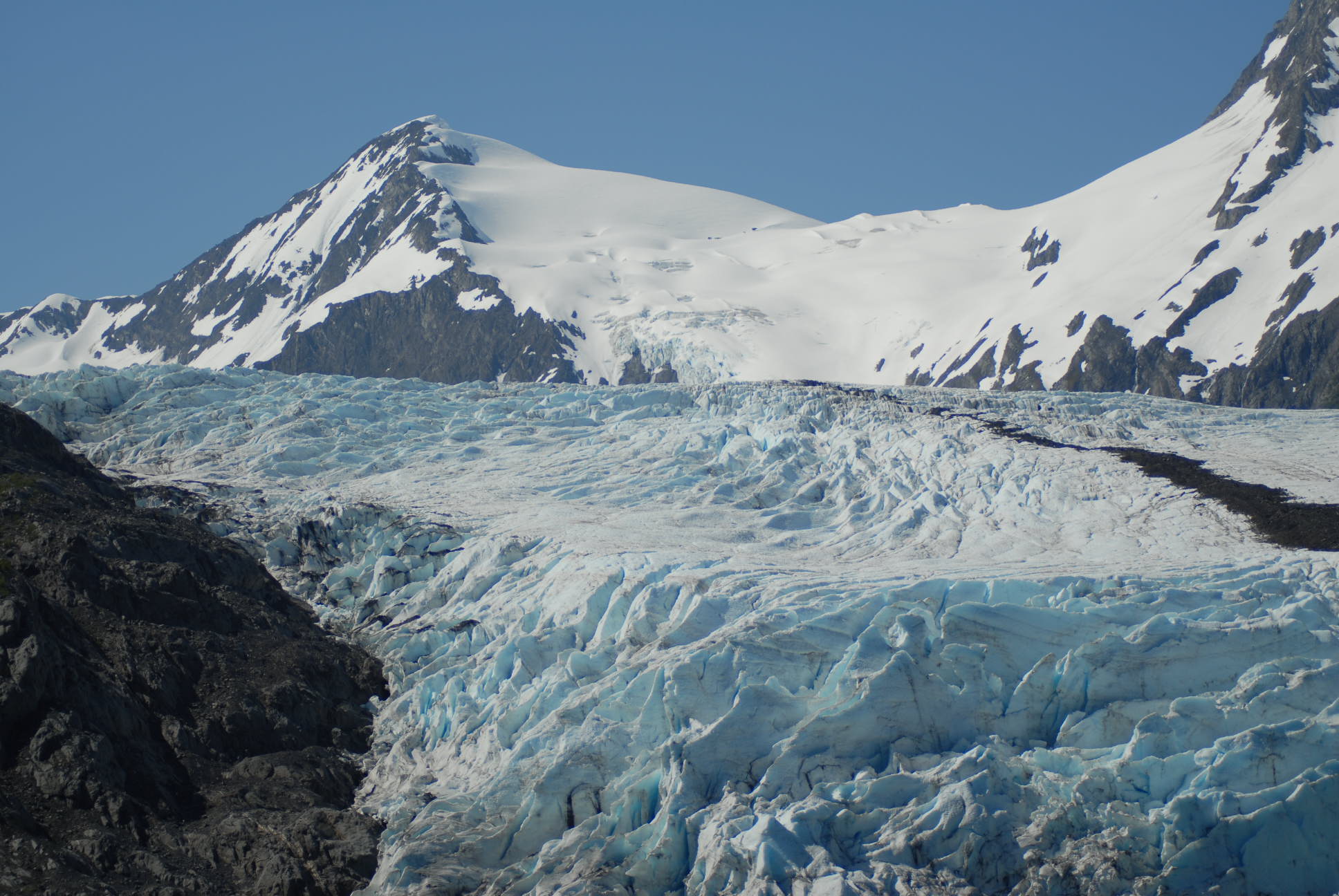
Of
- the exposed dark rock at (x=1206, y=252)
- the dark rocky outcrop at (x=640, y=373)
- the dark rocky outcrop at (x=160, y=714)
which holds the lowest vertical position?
the dark rocky outcrop at (x=160, y=714)

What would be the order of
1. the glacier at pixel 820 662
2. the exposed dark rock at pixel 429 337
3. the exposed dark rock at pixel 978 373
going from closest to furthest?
the glacier at pixel 820 662
the exposed dark rock at pixel 978 373
the exposed dark rock at pixel 429 337

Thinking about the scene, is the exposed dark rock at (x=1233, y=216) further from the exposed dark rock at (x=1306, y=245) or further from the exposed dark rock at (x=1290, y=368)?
the exposed dark rock at (x=1290, y=368)

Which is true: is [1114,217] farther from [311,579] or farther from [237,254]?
[237,254]

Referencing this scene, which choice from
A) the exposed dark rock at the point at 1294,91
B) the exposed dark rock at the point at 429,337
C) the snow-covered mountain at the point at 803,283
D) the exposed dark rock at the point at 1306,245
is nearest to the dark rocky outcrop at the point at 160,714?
the snow-covered mountain at the point at 803,283

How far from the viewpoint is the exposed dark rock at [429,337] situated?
114m

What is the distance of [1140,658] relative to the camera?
19750 mm

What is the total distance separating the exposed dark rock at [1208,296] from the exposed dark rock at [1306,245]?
3.68 m

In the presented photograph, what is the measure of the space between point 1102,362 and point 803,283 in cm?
3192

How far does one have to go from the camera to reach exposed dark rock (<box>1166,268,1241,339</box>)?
3528 inches

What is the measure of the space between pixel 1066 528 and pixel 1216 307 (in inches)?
2755

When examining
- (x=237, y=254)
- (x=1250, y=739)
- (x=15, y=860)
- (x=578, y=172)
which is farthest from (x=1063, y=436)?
(x=237, y=254)

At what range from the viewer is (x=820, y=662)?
68.8 ft

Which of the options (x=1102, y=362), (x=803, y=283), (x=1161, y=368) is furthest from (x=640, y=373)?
(x=1161, y=368)

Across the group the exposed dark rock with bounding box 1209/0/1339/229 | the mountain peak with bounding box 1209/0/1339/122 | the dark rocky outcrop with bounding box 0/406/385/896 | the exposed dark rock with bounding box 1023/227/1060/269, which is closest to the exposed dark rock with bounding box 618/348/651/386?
the exposed dark rock with bounding box 1023/227/1060/269
